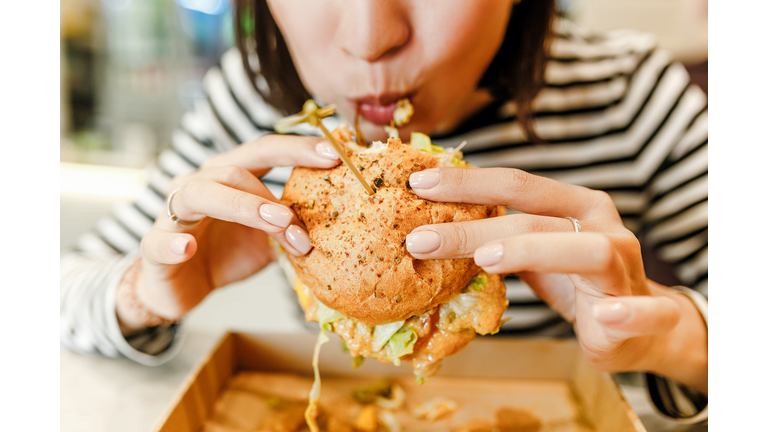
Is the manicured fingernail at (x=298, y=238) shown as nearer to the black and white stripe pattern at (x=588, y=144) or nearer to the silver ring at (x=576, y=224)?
the silver ring at (x=576, y=224)

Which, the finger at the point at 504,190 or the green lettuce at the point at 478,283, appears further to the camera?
the green lettuce at the point at 478,283

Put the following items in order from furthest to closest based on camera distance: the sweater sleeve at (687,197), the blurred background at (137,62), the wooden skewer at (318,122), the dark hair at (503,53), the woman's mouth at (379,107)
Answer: the blurred background at (137,62) → the sweater sleeve at (687,197) → the dark hair at (503,53) → the woman's mouth at (379,107) → the wooden skewer at (318,122)

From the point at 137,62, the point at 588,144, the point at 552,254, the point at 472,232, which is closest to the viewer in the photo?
the point at 552,254

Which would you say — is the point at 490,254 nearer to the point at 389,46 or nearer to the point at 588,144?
the point at 389,46

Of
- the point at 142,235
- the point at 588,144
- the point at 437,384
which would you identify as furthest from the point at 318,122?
the point at 588,144

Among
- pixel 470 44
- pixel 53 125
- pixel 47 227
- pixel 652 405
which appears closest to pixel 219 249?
pixel 47 227

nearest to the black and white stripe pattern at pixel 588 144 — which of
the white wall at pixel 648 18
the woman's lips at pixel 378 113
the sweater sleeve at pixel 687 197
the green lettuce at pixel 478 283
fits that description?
the sweater sleeve at pixel 687 197
